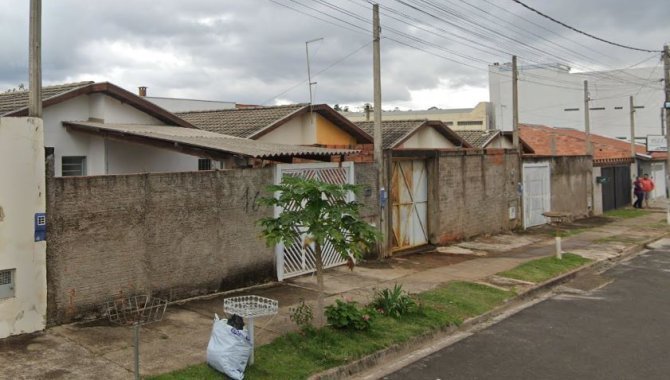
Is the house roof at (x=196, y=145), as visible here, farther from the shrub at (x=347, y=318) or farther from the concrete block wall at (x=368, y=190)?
the shrub at (x=347, y=318)

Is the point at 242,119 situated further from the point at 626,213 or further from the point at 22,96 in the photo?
the point at 626,213

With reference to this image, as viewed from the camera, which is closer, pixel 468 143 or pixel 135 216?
pixel 135 216

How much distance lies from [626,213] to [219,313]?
79.2 ft

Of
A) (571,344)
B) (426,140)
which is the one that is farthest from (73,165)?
(426,140)

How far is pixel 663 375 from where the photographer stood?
265 inches

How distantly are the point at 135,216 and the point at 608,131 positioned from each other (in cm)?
5086

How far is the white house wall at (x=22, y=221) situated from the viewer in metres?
7.09

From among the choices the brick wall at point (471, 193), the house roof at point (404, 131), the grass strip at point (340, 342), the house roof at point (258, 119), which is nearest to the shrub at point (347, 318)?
the grass strip at point (340, 342)

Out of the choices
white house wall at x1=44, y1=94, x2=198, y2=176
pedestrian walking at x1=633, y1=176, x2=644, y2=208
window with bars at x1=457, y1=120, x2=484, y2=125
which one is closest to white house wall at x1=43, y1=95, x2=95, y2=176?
white house wall at x1=44, y1=94, x2=198, y2=176

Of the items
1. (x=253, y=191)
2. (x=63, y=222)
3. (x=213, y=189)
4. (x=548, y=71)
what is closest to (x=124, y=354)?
(x=63, y=222)

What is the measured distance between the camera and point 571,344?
802cm

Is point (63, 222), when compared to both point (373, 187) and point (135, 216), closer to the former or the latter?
point (135, 216)

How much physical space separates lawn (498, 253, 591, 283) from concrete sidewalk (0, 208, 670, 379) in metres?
0.42

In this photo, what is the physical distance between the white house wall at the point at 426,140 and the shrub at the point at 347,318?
11.5 meters
